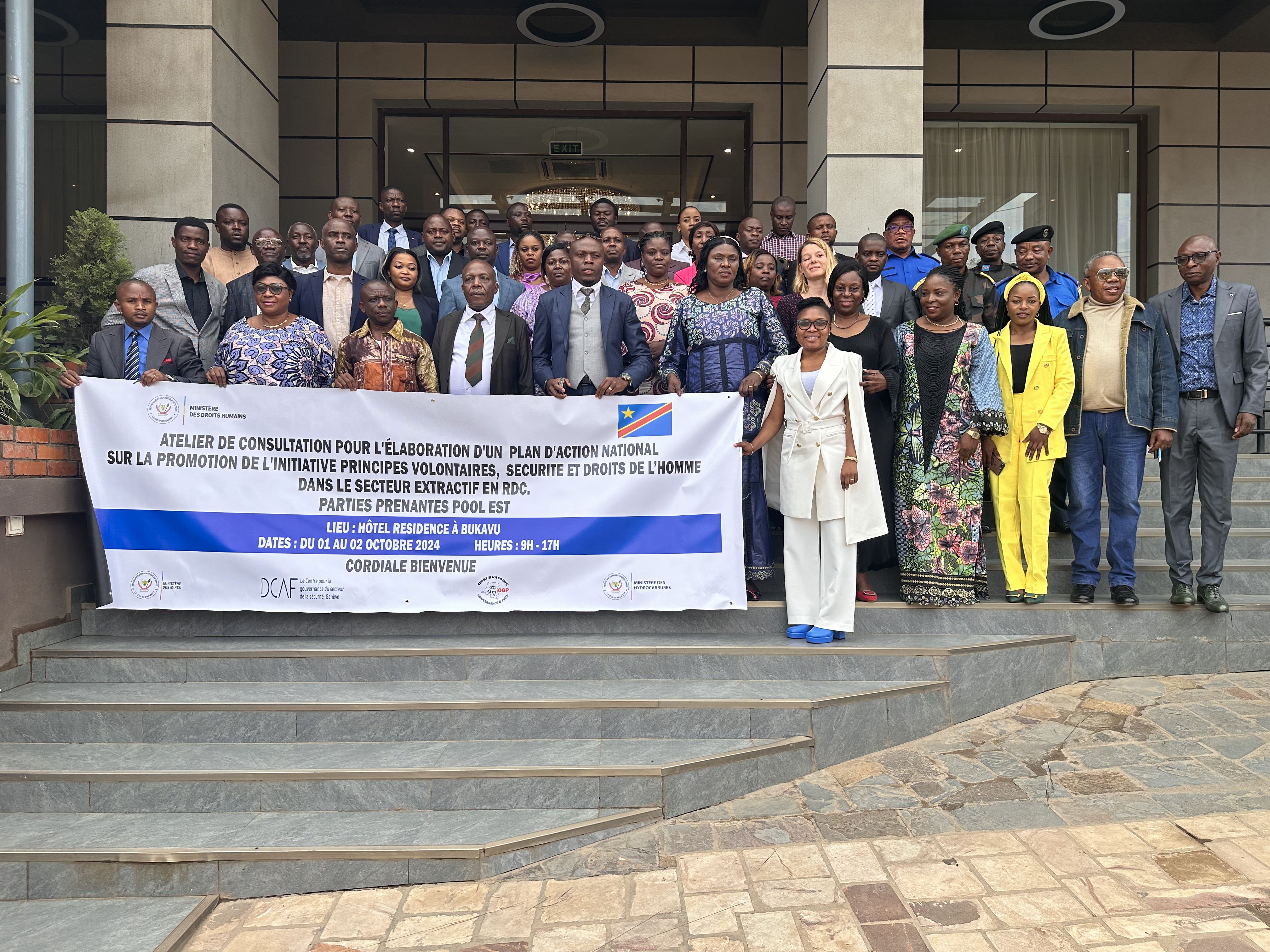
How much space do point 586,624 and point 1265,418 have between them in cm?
859

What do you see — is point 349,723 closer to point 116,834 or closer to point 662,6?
point 116,834

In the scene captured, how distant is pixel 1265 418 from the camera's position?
9445mm

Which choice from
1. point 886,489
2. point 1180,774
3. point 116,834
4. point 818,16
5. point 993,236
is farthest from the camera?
point 818,16

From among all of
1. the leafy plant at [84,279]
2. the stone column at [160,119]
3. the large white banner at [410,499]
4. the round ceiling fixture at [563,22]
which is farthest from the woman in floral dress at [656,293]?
the round ceiling fixture at [563,22]

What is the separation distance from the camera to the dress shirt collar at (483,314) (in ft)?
16.3

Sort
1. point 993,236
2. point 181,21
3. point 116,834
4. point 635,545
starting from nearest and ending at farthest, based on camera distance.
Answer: point 116,834, point 635,545, point 993,236, point 181,21

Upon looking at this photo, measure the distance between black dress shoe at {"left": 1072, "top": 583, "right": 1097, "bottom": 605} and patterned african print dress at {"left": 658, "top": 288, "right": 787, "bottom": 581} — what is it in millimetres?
1677

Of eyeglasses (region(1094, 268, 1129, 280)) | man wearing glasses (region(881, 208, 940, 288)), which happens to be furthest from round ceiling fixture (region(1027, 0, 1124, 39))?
eyeglasses (region(1094, 268, 1129, 280))

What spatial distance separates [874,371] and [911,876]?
262 centimetres

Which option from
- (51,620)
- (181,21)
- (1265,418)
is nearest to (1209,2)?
(1265,418)

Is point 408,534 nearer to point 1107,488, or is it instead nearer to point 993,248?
point 1107,488

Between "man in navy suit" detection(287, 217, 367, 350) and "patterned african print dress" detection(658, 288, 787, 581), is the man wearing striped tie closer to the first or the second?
"man in navy suit" detection(287, 217, 367, 350)

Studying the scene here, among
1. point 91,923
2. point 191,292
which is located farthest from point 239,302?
point 91,923

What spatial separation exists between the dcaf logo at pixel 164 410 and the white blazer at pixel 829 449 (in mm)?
3060
